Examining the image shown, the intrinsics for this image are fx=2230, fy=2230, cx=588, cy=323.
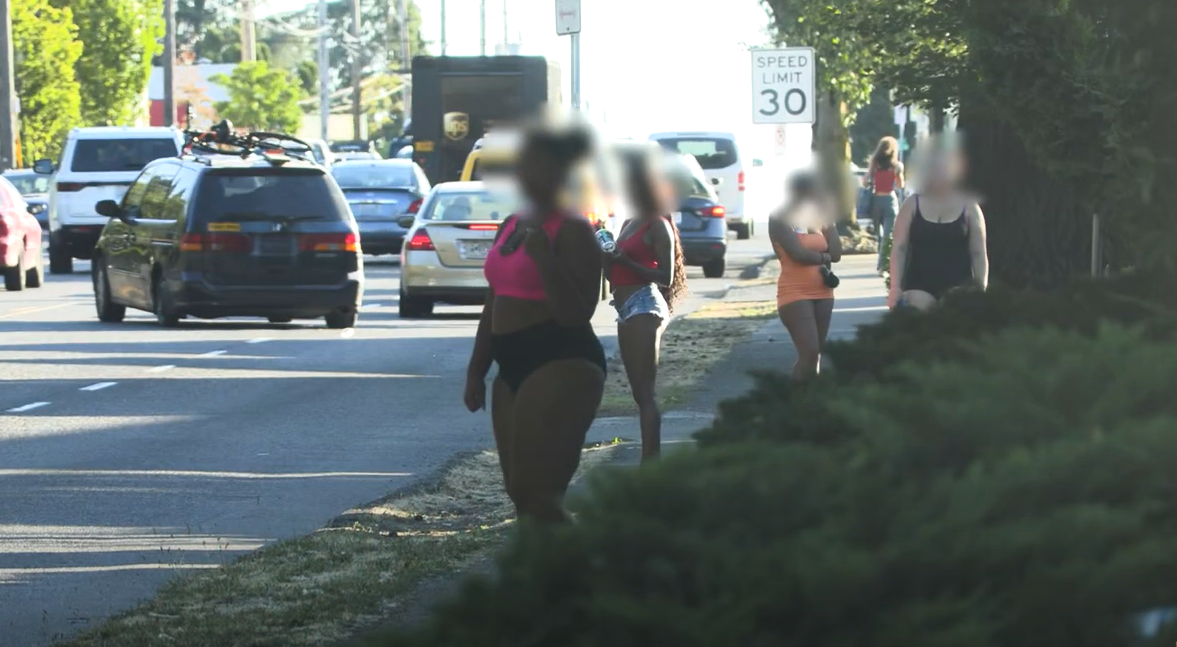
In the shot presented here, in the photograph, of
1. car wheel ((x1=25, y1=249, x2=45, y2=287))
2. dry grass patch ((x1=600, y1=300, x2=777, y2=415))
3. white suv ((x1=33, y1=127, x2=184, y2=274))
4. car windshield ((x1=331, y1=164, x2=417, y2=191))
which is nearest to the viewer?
dry grass patch ((x1=600, y1=300, x2=777, y2=415))

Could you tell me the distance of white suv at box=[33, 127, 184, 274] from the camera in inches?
1226

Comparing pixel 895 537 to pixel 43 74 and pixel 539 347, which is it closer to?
pixel 539 347

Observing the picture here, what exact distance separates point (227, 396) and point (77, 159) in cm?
1718

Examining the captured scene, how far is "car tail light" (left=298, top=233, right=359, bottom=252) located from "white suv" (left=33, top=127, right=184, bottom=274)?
35.1 feet

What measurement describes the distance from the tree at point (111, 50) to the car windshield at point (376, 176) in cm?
3018

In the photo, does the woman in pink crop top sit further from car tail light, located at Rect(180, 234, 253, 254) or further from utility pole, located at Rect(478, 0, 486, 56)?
utility pole, located at Rect(478, 0, 486, 56)

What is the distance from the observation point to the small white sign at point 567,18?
96.5 ft

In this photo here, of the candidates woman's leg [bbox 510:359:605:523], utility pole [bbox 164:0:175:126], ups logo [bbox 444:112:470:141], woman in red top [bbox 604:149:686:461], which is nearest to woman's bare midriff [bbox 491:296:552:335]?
woman's leg [bbox 510:359:605:523]

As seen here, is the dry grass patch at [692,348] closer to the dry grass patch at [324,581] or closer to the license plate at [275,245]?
the license plate at [275,245]

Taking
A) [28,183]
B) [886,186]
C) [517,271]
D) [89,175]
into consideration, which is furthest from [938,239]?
[28,183]

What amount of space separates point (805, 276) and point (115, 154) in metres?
21.4

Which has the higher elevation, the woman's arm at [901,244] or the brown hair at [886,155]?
the brown hair at [886,155]

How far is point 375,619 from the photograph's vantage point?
7406 mm

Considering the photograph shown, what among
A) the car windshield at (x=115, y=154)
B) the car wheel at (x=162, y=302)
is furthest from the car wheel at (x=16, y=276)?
the car wheel at (x=162, y=302)
